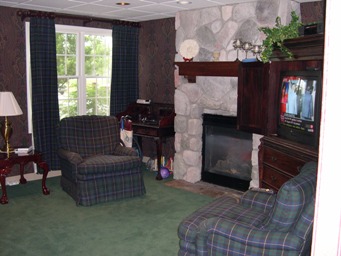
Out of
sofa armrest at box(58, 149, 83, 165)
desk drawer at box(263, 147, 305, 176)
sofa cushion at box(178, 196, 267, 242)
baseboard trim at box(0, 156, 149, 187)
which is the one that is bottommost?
baseboard trim at box(0, 156, 149, 187)

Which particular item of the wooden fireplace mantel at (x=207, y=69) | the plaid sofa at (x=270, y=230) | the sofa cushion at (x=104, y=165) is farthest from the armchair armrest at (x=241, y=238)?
the wooden fireplace mantel at (x=207, y=69)

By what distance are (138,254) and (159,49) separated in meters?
3.70

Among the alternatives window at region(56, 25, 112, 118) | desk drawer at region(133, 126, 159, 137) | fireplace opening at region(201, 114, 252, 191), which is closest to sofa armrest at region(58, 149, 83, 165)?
desk drawer at region(133, 126, 159, 137)

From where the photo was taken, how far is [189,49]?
16.7ft

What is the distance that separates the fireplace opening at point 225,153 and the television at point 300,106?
128cm

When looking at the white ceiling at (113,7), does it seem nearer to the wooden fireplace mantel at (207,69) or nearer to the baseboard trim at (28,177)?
the wooden fireplace mantel at (207,69)

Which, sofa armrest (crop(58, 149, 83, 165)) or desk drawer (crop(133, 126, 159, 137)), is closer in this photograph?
sofa armrest (crop(58, 149, 83, 165))

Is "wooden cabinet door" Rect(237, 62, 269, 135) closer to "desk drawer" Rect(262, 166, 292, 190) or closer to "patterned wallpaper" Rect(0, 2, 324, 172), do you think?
"desk drawer" Rect(262, 166, 292, 190)

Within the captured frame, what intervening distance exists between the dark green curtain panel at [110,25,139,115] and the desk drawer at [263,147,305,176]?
3.09 meters

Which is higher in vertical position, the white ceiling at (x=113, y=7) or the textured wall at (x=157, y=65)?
the white ceiling at (x=113, y=7)

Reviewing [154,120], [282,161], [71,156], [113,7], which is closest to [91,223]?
[71,156]

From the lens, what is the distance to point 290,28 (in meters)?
3.46

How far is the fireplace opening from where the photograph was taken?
4906 mm

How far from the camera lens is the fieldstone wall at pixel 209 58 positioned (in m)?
4.42
